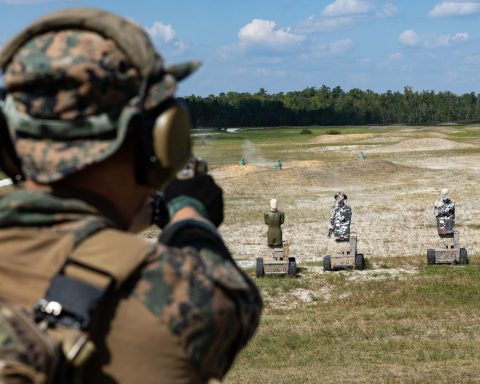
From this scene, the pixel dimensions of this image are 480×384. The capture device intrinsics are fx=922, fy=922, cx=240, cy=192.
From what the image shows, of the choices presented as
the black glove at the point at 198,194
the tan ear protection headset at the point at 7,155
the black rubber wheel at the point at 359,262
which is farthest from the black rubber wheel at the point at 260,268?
the tan ear protection headset at the point at 7,155

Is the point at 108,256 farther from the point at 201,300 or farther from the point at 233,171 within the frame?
the point at 233,171

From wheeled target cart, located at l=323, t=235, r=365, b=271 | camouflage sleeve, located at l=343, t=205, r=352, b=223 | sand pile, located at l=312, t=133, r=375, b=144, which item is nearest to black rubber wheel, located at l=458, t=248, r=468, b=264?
wheeled target cart, located at l=323, t=235, r=365, b=271

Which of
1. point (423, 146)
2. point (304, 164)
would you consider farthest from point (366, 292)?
point (423, 146)

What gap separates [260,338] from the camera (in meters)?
15.2

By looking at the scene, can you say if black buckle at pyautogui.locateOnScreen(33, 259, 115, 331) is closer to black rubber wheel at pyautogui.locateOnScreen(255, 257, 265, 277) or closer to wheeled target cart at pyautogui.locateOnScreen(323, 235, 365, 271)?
black rubber wheel at pyautogui.locateOnScreen(255, 257, 265, 277)

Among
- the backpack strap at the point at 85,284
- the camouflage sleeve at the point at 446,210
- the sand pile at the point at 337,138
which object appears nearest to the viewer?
the backpack strap at the point at 85,284

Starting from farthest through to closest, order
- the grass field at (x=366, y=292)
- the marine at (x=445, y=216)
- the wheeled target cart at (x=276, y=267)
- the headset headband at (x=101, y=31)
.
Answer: the marine at (x=445, y=216), the wheeled target cart at (x=276, y=267), the grass field at (x=366, y=292), the headset headband at (x=101, y=31)

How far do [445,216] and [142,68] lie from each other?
23965 mm

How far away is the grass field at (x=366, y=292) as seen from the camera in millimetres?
13031

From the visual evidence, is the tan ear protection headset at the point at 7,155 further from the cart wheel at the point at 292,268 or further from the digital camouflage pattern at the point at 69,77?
the cart wheel at the point at 292,268

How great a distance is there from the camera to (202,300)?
6.84 feet

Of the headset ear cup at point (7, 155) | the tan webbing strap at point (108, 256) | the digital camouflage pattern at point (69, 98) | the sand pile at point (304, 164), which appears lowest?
the sand pile at point (304, 164)

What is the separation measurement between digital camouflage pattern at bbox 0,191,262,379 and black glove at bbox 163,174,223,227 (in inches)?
15.2

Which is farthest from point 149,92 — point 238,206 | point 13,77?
point 238,206
